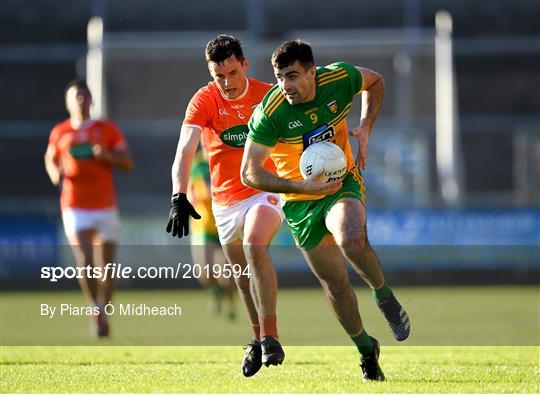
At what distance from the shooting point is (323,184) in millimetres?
7414

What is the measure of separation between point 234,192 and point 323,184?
1.45m

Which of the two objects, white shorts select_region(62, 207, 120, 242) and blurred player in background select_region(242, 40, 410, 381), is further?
white shorts select_region(62, 207, 120, 242)

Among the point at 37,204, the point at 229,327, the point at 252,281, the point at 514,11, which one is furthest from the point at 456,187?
the point at 252,281

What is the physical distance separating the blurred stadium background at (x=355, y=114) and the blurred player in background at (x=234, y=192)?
12.5 meters

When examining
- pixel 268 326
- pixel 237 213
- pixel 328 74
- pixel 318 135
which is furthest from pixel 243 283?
pixel 328 74

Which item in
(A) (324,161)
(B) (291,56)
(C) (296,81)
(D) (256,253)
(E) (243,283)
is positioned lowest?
(E) (243,283)

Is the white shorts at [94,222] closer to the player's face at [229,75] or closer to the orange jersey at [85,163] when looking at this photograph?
the orange jersey at [85,163]

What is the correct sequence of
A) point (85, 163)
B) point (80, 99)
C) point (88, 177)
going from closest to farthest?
point (80, 99)
point (88, 177)
point (85, 163)

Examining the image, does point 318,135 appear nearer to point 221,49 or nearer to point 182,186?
point 221,49

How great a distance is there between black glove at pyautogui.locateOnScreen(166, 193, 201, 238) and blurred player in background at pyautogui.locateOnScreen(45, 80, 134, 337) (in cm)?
412

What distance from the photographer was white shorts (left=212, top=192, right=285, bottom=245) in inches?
337

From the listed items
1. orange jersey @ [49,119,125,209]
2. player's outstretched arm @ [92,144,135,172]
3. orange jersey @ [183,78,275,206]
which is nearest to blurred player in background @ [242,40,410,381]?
orange jersey @ [183,78,275,206]

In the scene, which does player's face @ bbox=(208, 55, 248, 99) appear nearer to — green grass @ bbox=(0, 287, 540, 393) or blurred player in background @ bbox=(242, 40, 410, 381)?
blurred player in background @ bbox=(242, 40, 410, 381)

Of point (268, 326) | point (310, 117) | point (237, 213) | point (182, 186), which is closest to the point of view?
point (310, 117)
